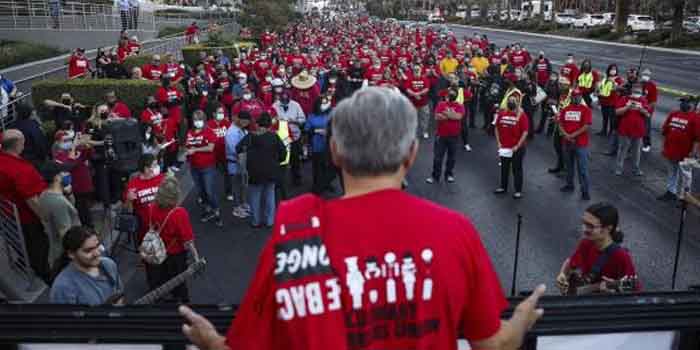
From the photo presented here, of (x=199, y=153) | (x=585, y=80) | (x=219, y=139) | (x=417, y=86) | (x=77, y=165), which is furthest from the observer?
(x=585, y=80)

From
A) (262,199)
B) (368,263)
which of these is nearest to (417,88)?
(262,199)

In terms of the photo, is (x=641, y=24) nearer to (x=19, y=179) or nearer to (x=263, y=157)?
(x=263, y=157)

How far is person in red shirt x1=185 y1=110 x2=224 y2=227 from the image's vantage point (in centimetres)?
968

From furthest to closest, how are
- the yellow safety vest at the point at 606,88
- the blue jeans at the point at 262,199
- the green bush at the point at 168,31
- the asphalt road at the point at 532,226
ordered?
the green bush at the point at 168,31 → the yellow safety vest at the point at 606,88 → the blue jeans at the point at 262,199 → the asphalt road at the point at 532,226

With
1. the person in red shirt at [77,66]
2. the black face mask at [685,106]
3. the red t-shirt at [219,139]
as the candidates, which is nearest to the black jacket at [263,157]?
the red t-shirt at [219,139]

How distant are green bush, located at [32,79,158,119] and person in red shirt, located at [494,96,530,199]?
28.0ft

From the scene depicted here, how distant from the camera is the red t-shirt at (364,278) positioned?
1746 mm

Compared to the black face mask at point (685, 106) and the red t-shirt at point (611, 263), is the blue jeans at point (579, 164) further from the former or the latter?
the red t-shirt at point (611, 263)

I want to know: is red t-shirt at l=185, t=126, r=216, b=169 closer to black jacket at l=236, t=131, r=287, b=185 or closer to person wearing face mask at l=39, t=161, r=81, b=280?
black jacket at l=236, t=131, r=287, b=185

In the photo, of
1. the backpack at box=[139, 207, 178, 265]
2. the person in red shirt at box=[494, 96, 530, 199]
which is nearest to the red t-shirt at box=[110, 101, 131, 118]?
the backpack at box=[139, 207, 178, 265]

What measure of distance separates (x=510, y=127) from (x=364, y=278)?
941 cm

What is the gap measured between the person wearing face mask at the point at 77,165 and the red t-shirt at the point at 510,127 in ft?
21.9

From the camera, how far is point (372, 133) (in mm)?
1798

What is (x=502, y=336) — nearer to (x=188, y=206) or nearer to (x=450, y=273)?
(x=450, y=273)
